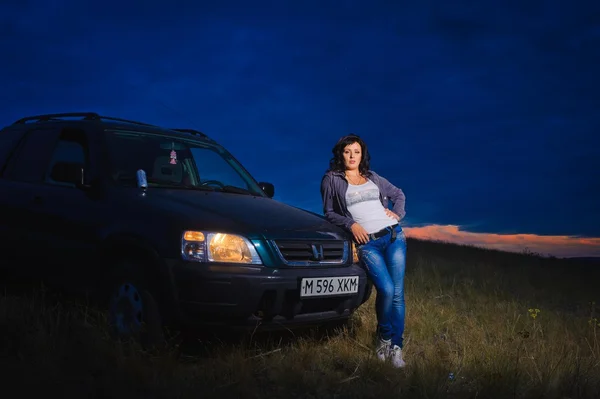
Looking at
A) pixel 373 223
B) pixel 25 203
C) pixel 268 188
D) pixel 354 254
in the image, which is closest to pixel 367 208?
pixel 373 223

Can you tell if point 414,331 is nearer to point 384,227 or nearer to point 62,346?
point 384,227

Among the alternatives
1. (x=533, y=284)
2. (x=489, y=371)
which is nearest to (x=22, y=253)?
(x=489, y=371)

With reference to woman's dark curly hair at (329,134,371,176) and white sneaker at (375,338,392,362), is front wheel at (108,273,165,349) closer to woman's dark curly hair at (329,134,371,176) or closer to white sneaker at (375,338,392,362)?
white sneaker at (375,338,392,362)

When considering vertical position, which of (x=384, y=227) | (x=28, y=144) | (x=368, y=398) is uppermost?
(x=28, y=144)

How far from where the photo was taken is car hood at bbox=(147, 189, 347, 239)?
13.0 feet

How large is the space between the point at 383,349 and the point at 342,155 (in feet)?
5.29

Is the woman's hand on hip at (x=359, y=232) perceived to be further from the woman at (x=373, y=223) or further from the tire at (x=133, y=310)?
the tire at (x=133, y=310)

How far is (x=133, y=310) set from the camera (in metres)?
4.00

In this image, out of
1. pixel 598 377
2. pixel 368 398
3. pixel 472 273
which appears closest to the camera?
pixel 368 398

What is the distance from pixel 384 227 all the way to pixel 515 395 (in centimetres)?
158

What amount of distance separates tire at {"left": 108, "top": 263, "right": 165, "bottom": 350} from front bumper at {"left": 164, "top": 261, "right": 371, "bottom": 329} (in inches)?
8.1

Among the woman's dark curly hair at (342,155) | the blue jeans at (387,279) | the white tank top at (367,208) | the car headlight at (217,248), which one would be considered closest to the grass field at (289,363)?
the blue jeans at (387,279)

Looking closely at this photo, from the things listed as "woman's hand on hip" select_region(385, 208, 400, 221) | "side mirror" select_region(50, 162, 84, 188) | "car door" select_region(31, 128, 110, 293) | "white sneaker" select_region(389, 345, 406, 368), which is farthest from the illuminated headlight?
"side mirror" select_region(50, 162, 84, 188)

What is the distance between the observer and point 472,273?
11078mm
